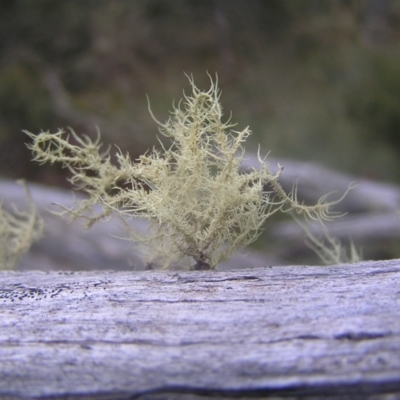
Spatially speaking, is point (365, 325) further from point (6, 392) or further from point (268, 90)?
point (268, 90)

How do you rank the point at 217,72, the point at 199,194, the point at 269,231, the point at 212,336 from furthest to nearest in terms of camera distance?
the point at 217,72, the point at 269,231, the point at 199,194, the point at 212,336

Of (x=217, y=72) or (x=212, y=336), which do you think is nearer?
(x=212, y=336)

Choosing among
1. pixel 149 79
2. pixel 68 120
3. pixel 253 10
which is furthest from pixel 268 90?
pixel 68 120

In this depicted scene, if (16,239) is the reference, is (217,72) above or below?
above

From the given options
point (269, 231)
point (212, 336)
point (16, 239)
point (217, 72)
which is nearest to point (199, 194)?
point (212, 336)

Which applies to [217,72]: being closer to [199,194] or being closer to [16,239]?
[16,239]

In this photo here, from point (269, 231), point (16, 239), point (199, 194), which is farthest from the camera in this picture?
point (269, 231)

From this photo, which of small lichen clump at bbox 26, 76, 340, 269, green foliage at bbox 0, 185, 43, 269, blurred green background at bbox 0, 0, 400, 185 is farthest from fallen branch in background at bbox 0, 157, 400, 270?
small lichen clump at bbox 26, 76, 340, 269

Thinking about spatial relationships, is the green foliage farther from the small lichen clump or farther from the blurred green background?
the blurred green background
